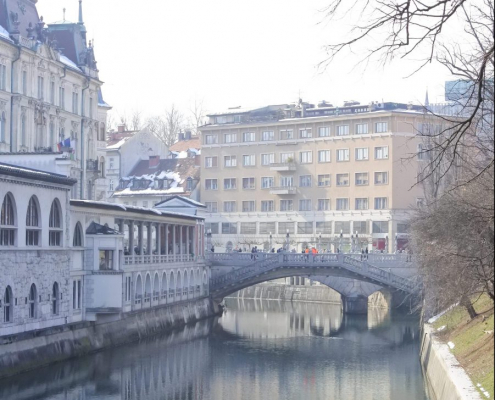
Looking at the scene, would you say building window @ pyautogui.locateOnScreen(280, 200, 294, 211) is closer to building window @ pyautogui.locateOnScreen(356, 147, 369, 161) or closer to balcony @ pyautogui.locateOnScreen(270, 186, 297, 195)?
balcony @ pyautogui.locateOnScreen(270, 186, 297, 195)

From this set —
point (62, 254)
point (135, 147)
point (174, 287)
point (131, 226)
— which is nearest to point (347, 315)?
point (174, 287)

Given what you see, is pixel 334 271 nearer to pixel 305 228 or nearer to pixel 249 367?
pixel 249 367

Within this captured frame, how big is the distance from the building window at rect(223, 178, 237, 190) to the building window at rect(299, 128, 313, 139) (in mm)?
9918

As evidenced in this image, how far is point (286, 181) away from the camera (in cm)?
12019

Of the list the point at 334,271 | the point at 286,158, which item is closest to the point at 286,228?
the point at 286,158

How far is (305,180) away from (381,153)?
10254 mm

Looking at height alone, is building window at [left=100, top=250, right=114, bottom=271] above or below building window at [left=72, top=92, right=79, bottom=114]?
below

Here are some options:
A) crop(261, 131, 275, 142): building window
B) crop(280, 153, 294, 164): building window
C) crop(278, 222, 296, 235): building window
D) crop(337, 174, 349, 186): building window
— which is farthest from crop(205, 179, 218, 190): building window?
crop(337, 174, 349, 186): building window

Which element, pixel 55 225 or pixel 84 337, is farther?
pixel 84 337

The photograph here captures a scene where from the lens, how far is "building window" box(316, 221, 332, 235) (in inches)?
4587

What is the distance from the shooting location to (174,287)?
267ft

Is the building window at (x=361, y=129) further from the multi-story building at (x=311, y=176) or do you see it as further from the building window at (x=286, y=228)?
the building window at (x=286, y=228)

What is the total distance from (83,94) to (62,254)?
32085 mm

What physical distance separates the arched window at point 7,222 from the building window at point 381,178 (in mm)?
67157
